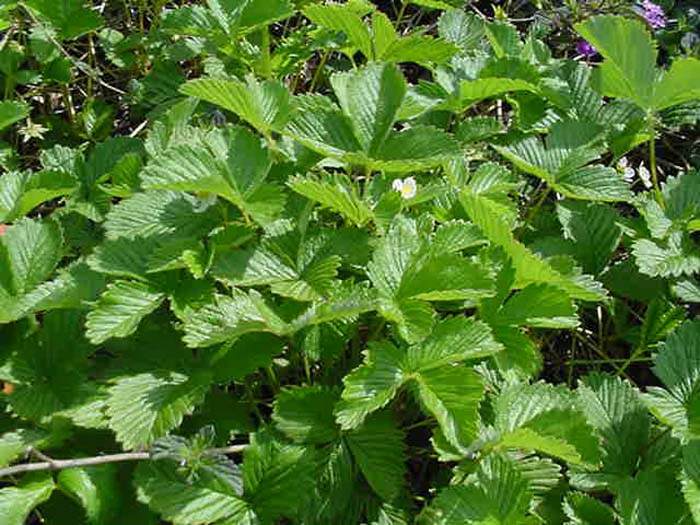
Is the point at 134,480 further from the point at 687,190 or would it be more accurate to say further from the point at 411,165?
the point at 687,190

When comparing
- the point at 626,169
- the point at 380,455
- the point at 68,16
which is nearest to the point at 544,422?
the point at 380,455

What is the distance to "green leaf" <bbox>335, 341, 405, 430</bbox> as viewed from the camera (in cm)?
127

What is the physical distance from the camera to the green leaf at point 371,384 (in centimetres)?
127

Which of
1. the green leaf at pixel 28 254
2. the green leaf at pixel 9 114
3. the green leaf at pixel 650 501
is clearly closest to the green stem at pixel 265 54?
the green leaf at pixel 9 114

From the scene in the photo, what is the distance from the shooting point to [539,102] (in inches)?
74.5

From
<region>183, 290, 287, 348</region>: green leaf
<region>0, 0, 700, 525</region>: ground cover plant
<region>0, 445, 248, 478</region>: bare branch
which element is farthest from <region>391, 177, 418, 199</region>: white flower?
<region>0, 445, 248, 478</region>: bare branch

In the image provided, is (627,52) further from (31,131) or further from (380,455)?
(31,131)

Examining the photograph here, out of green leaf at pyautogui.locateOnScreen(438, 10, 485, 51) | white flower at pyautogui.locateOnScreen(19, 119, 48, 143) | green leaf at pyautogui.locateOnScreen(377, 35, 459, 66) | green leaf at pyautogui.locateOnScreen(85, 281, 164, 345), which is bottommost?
white flower at pyautogui.locateOnScreen(19, 119, 48, 143)

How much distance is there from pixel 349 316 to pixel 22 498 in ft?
1.70

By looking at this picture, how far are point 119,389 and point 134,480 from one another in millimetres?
131

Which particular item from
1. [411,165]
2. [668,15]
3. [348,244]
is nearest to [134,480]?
[348,244]

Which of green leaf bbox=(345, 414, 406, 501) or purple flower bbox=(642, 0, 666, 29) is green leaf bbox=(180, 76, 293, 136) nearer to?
green leaf bbox=(345, 414, 406, 501)

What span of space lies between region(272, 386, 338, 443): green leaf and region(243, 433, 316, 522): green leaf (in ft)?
0.10

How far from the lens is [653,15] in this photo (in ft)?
7.95
